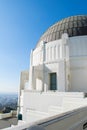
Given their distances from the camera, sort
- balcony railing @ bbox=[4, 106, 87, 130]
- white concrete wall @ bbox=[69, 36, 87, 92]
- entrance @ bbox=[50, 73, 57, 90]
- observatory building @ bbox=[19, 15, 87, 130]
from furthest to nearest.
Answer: entrance @ bbox=[50, 73, 57, 90] < white concrete wall @ bbox=[69, 36, 87, 92] < observatory building @ bbox=[19, 15, 87, 130] < balcony railing @ bbox=[4, 106, 87, 130]

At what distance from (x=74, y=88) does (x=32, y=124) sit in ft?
35.6

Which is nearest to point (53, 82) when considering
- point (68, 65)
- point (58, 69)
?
point (58, 69)

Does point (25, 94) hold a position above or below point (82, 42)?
below

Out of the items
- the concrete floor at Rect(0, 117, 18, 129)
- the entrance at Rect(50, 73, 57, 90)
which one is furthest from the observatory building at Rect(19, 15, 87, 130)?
the concrete floor at Rect(0, 117, 18, 129)

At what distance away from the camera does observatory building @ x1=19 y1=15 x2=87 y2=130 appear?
36.4 feet

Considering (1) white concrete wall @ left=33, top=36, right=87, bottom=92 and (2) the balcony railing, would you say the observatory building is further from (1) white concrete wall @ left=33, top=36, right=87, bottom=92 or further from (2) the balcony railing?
(2) the balcony railing

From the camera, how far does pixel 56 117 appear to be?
7.23ft

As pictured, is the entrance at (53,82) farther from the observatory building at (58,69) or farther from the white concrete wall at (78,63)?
the white concrete wall at (78,63)

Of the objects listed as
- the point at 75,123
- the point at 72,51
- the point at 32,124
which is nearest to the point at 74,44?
the point at 72,51

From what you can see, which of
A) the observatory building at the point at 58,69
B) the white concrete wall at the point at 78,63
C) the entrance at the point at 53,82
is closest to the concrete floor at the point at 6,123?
the observatory building at the point at 58,69

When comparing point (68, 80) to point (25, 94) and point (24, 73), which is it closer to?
point (25, 94)

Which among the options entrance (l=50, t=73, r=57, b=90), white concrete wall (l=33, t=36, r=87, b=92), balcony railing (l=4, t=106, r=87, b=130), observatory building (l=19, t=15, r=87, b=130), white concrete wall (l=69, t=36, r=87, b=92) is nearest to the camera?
balcony railing (l=4, t=106, r=87, b=130)

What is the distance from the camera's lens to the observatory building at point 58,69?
1110 cm

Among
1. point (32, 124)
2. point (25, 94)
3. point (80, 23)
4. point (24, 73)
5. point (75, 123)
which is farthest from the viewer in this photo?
point (24, 73)
